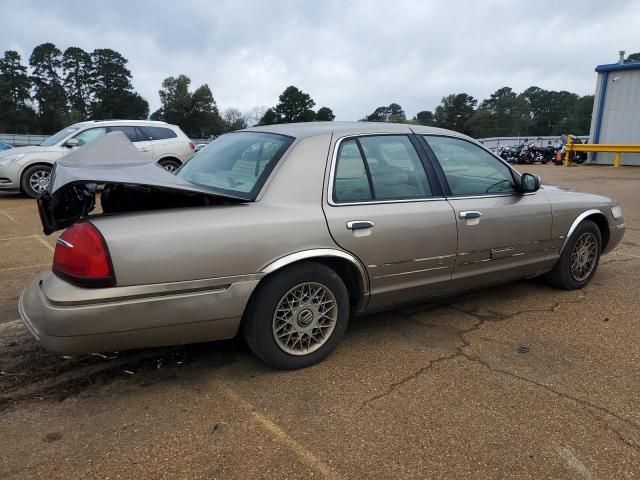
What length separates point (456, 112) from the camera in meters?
79.9

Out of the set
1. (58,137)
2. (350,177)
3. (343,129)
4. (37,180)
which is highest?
(58,137)

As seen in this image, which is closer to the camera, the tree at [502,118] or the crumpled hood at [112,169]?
the crumpled hood at [112,169]

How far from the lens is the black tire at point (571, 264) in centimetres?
462

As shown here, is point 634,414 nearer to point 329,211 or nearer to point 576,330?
point 576,330

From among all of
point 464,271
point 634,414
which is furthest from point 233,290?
point 634,414

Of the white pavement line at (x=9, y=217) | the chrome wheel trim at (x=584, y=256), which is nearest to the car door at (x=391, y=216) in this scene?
the chrome wheel trim at (x=584, y=256)

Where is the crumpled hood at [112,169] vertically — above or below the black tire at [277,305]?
above

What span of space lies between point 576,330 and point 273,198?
2570 mm

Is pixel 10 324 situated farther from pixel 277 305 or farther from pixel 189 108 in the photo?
pixel 189 108

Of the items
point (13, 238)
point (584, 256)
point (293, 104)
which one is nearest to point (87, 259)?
point (584, 256)

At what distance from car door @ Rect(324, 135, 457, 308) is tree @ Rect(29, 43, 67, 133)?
70.3m

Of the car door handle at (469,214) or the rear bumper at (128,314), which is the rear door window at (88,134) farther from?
the car door handle at (469,214)

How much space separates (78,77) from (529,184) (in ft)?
284

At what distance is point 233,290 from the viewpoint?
2814 millimetres
